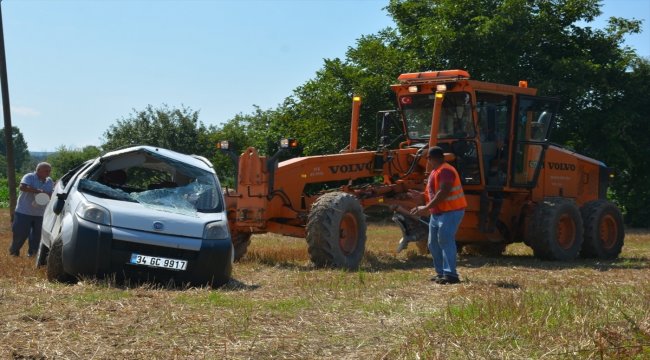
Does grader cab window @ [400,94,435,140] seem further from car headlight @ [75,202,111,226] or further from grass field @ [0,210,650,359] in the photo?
car headlight @ [75,202,111,226]

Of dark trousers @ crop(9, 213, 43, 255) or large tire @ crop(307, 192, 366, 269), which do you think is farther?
dark trousers @ crop(9, 213, 43, 255)

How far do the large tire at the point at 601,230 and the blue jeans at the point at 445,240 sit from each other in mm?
6310

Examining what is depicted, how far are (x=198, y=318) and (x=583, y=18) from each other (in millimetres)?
31114

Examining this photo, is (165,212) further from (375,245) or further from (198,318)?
(375,245)

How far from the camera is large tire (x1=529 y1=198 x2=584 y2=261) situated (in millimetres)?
15727

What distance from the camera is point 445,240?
1129 cm

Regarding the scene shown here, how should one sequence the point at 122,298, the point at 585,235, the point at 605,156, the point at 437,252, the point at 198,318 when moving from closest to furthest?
the point at 198,318, the point at 122,298, the point at 437,252, the point at 585,235, the point at 605,156

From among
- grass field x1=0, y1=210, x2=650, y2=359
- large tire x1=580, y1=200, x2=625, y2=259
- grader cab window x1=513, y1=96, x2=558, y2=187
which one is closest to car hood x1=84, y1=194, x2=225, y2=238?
grass field x1=0, y1=210, x2=650, y2=359

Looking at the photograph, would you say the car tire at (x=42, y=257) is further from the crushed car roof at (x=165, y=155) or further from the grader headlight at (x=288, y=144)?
the grader headlight at (x=288, y=144)

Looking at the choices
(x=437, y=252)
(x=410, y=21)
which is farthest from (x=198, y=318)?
(x=410, y=21)

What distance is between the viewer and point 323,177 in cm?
1466

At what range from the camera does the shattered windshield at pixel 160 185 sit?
1066cm

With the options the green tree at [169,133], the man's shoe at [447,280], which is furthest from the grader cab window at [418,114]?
the green tree at [169,133]

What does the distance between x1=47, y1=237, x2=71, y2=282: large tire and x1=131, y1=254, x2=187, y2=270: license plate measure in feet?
2.54
